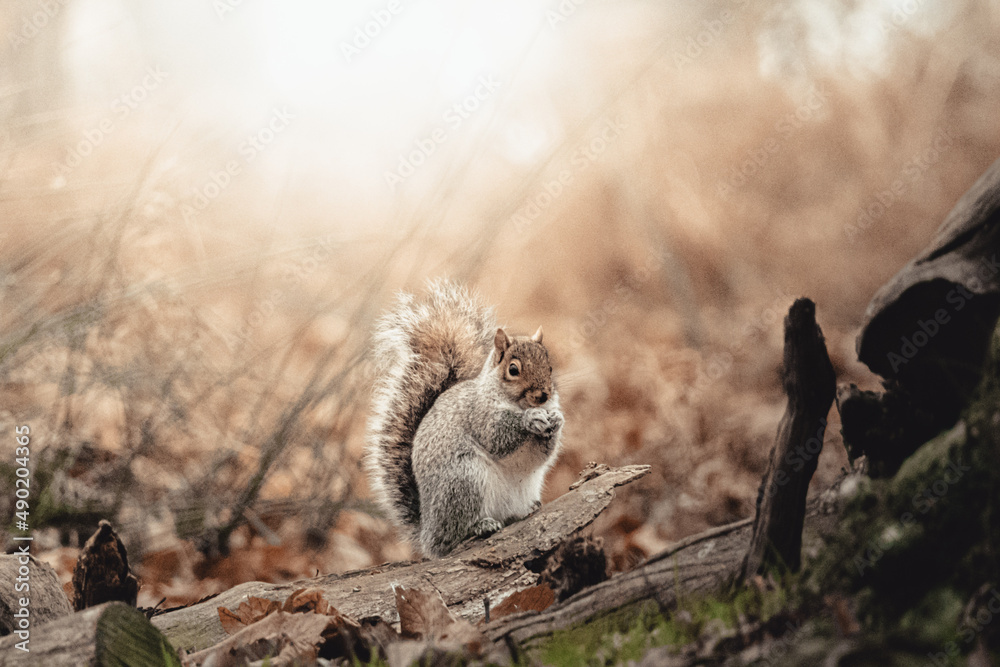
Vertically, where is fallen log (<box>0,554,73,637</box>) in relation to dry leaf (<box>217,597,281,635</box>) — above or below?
above

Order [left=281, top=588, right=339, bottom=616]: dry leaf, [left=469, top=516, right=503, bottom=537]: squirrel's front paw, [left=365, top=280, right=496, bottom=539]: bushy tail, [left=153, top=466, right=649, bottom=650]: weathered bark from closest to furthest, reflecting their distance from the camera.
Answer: [left=281, top=588, right=339, bottom=616]: dry leaf < [left=153, top=466, right=649, bottom=650]: weathered bark < [left=469, top=516, right=503, bottom=537]: squirrel's front paw < [left=365, top=280, right=496, bottom=539]: bushy tail

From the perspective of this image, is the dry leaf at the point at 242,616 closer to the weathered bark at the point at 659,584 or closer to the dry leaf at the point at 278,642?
the dry leaf at the point at 278,642

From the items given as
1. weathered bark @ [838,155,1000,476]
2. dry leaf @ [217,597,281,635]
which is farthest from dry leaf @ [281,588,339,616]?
weathered bark @ [838,155,1000,476]

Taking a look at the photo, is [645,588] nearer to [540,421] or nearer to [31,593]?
[540,421]

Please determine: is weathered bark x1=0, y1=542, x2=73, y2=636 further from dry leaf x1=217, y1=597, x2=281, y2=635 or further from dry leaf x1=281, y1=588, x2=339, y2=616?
dry leaf x1=281, y1=588, x2=339, y2=616

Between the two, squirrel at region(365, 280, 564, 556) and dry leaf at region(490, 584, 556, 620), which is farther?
squirrel at region(365, 280, 564, 556)

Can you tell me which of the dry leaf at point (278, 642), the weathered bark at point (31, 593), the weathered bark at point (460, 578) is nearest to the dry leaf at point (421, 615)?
the dry leaf at point (278, 642)

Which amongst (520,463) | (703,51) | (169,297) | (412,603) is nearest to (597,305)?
(703,51)

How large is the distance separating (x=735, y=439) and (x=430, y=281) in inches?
46.7

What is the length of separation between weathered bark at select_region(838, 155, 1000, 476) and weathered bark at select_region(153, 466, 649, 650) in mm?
685

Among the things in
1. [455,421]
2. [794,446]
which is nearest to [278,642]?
[455,421]

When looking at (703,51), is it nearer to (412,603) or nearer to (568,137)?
(568,137)

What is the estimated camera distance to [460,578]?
1.52 m

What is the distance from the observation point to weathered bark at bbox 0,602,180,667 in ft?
3.36
